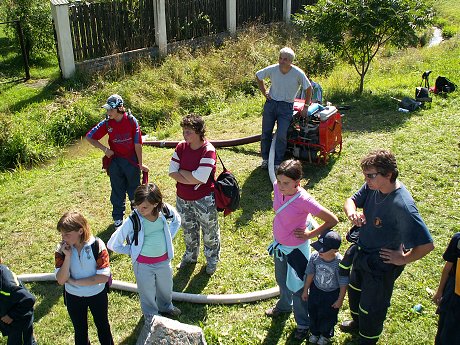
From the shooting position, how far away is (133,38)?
14703 millimetres

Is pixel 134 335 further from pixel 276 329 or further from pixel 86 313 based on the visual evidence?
pixel 276 329

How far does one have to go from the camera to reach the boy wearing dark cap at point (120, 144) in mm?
5997

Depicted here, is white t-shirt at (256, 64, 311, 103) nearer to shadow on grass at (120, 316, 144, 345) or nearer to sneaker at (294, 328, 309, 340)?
sneaker at (294, 328, 309, 340)

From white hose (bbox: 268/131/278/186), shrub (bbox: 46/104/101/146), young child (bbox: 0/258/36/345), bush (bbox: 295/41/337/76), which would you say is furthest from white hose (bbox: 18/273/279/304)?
bush (bbox: 295/41/337/76)

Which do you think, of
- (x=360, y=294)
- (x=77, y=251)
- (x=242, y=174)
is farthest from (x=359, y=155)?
(x=77, y=251)

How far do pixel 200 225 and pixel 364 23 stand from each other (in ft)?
25.2

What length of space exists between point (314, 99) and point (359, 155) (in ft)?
4.83

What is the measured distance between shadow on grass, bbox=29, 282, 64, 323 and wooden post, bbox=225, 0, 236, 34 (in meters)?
13.5

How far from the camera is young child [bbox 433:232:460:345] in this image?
3492 millimetres

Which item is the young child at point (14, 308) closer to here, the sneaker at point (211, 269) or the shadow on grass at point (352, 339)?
Result: the sneaker at point (211, 269)

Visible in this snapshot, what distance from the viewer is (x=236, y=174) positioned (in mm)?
8016

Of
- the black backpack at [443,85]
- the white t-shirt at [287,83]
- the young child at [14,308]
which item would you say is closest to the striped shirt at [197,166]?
the young child at [14,308]

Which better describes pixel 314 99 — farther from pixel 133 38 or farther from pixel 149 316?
pixel 133 38

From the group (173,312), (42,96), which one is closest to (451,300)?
(173,312)
